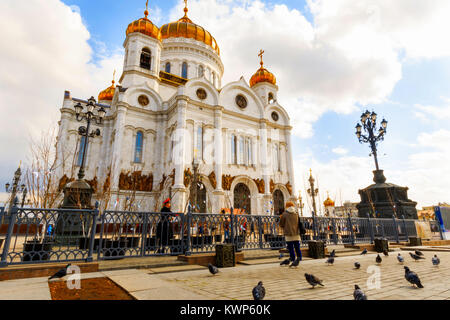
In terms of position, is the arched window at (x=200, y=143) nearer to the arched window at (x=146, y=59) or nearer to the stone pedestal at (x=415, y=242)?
the arched window at (x=146, y=59)

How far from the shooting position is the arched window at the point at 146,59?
25.1 m

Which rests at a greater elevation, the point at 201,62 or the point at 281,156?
the point at 201,62

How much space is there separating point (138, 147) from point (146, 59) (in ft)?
33.1

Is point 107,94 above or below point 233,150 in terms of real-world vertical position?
above

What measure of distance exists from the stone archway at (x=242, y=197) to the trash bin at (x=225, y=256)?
16747 millimetres

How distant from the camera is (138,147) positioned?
2205 centimetres

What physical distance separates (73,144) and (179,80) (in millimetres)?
13366

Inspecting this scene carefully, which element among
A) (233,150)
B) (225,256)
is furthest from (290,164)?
(225,256)

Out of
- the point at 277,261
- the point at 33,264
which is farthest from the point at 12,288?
the point at 277,261

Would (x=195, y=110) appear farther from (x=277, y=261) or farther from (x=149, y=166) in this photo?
(x=277, y=261)

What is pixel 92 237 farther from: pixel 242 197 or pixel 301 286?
pixel 242 197

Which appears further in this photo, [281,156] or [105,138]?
[281,156]

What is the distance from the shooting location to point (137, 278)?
4.22m
